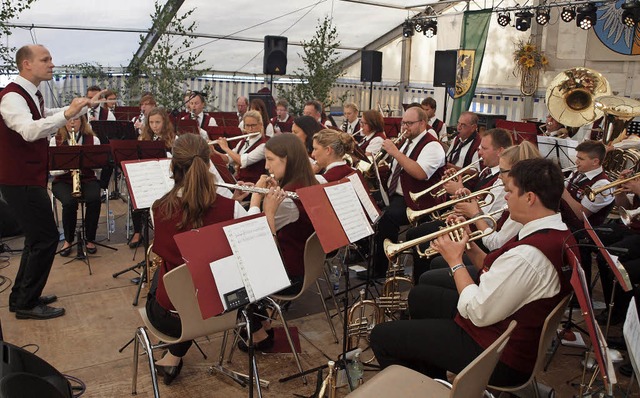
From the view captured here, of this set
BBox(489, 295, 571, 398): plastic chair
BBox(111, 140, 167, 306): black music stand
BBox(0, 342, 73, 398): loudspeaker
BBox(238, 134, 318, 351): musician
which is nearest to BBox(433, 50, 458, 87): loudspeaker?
BBox(111, 140, 167, 306): black music stand

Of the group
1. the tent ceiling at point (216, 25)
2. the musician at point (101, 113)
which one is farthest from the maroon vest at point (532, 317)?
the tent ceiling at point (216, 25)

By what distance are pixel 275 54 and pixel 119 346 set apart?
31.6 feet

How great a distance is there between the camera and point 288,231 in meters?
4.22

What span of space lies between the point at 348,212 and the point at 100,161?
12.1 feet

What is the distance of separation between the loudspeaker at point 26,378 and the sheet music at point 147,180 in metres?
1.80

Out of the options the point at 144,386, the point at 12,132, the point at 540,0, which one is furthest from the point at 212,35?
the point at 144,386

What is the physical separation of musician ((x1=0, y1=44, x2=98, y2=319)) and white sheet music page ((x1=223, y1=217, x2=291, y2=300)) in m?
2.38

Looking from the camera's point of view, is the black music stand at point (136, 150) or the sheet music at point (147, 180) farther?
the black music stand at point (136, 150)

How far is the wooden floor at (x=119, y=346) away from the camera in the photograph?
150 inches

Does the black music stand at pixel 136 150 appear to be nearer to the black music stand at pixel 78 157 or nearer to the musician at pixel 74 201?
the black music stand at pixel 78 157

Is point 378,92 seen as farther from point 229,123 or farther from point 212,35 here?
point 229,123

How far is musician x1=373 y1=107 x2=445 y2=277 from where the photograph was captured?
570 cm

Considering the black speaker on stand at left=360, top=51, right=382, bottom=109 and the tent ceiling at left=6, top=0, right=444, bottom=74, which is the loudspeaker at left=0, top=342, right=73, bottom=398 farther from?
the black speaker on stand at left=360, top=51, right=382, bottom=109

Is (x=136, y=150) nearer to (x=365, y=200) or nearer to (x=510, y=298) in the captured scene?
(x=365, y=200)
